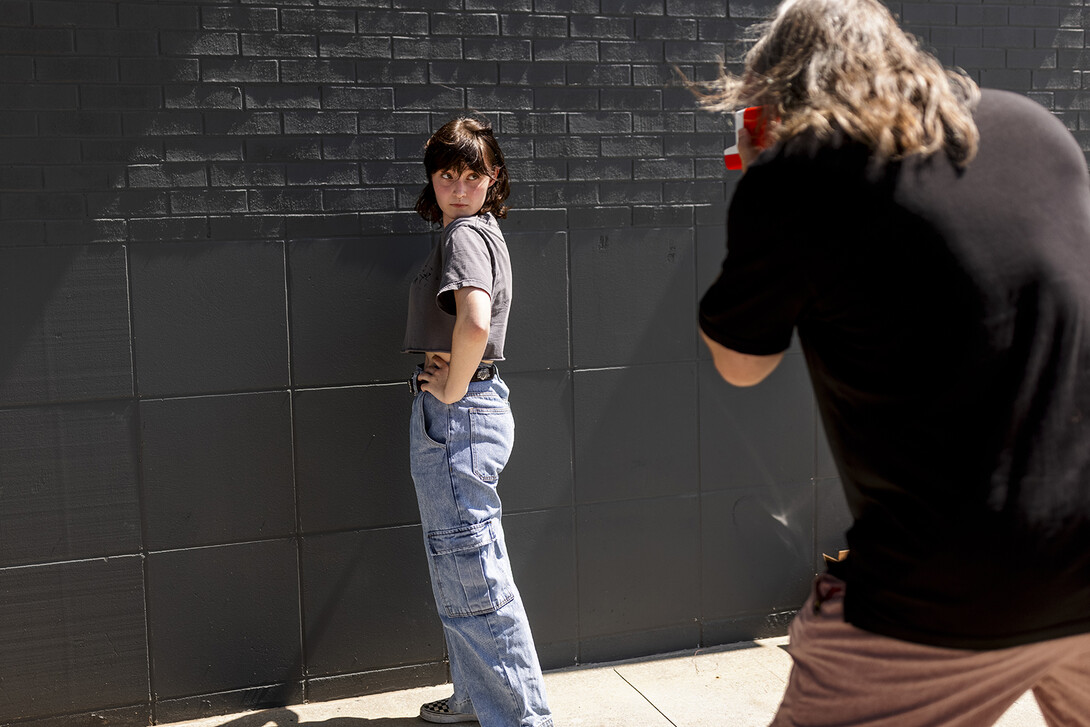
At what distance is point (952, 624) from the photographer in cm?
161

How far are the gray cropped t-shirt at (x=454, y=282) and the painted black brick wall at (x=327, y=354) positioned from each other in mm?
467

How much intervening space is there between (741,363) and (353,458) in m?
2.21

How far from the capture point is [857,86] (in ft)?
5.62

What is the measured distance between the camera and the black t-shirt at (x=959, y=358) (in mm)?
1570

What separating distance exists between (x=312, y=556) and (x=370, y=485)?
1.01 ft

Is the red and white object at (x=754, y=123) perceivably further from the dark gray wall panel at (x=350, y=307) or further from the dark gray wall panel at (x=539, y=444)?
the dark gray wall panel at (x=539, y=444)

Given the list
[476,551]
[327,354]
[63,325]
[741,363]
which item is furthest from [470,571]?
[741,363]

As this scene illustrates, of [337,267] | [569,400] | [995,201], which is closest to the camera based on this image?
[995,201]

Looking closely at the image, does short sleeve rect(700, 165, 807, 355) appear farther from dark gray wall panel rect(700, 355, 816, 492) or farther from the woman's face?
dark gray wall panel rect(700, 355, 816, 492)

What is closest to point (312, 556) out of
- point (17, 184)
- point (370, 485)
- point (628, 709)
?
point (370, 485)

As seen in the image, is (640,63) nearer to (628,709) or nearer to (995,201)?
(628,709)

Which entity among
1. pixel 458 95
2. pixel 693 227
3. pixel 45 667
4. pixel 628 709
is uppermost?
pixel 458 95

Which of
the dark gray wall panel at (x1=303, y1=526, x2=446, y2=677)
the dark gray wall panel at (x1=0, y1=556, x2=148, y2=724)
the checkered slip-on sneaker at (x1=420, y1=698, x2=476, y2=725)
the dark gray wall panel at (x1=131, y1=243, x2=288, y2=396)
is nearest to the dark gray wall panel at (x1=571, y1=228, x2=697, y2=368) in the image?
the dark gray wall panel at (x1=303, y1=526, x2=446, y2=677)

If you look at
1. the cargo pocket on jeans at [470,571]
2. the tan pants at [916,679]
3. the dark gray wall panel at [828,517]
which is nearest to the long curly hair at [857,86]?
the tan pants at [916,679]
